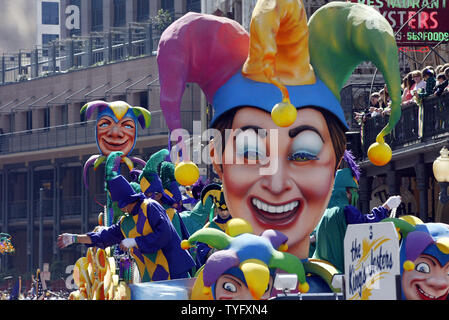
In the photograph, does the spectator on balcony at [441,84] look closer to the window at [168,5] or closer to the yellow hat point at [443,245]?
the yellow hat point at [443,245]

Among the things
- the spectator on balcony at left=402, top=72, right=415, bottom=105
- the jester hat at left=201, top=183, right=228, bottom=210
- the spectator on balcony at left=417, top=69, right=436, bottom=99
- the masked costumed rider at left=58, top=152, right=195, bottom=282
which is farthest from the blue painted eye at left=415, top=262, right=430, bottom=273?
the spectator on balcony at left=402, top=72, right=415, bottom=105

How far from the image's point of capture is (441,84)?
17156mm

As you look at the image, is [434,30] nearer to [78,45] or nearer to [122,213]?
[122,213]

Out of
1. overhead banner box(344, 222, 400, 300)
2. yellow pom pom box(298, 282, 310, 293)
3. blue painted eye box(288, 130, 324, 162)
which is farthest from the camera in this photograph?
blue painted eye box(288, 130, 324, 162)

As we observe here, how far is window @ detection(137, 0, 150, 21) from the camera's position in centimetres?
5606

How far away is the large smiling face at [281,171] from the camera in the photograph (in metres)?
9.47

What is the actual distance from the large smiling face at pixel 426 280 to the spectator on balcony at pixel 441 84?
8.57 m

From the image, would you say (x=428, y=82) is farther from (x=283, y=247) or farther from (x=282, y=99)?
(x=283, y=247)

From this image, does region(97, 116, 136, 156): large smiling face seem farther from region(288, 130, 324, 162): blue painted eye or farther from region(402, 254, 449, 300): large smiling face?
region(402, 254, 449, 300): large smiling face

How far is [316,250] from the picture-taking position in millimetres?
9992

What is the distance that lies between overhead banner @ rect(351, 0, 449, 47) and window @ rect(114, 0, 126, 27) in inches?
1414

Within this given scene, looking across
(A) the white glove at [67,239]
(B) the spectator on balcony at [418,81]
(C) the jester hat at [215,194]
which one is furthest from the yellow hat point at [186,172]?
(B) the spectator on balcony at [418,81]
